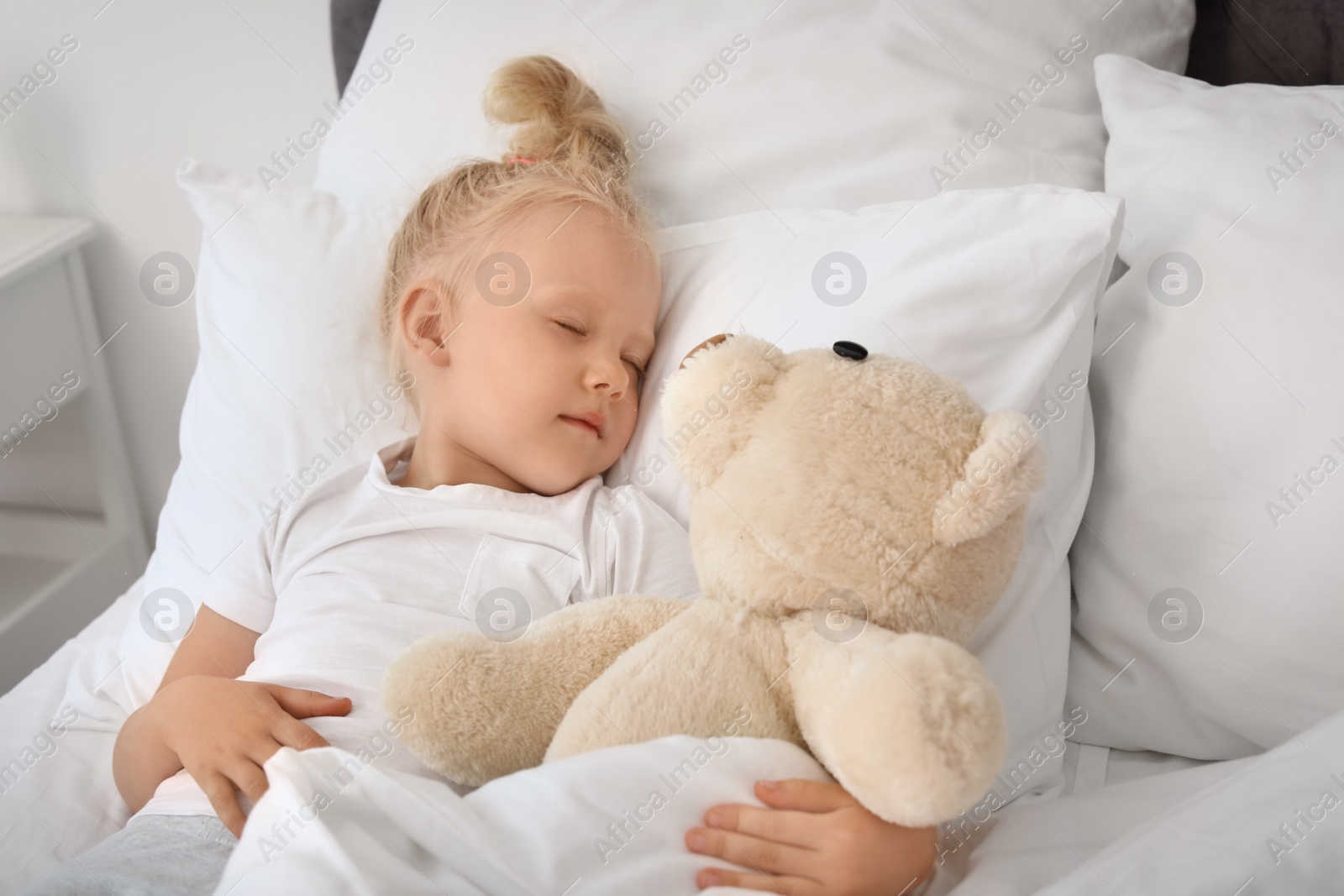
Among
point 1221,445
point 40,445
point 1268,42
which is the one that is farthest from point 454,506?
point 40,445

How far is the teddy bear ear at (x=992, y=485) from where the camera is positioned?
22.2 inches

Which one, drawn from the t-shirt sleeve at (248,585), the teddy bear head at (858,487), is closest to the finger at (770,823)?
the teddy bear head at (858,487)

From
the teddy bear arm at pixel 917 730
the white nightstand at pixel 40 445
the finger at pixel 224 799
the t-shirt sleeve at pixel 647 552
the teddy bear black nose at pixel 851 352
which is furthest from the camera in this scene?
the white nightstand at pixel 40 445

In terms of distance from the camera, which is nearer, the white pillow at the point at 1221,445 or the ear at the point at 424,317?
the white pillow at the point at 1221,445

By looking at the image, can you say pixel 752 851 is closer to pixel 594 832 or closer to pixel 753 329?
pixel 594 832

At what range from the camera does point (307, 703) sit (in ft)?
2.70

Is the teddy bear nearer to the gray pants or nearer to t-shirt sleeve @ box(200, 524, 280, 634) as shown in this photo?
the gray pants

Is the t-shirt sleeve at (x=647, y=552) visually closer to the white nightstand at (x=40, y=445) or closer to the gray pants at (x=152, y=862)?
the gray pants at (x=152, y=862)

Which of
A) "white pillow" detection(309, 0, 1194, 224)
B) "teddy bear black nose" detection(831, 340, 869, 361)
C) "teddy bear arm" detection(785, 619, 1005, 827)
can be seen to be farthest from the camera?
"white pillow" detection(309, 0, 1194, 224)

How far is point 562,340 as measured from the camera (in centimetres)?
98

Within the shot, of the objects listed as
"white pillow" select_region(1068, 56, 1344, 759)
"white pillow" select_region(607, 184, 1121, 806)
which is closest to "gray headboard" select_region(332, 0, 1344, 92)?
"white pillow" select_region(1068, 56, 1344, 759)

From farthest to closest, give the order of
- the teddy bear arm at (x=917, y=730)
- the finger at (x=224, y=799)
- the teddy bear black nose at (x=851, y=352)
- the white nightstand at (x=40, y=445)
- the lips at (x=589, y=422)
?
the white nightstand at (x=40, y=445)
the lips at (x=589, y=422)
the finger at (x=224, y=799)
the teddy bear black nose at (x=851, y=352)
the teddy bear arm at (x=917, y=730)

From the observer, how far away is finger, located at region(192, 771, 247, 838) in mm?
757

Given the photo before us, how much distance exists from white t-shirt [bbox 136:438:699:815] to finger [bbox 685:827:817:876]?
31 cm
